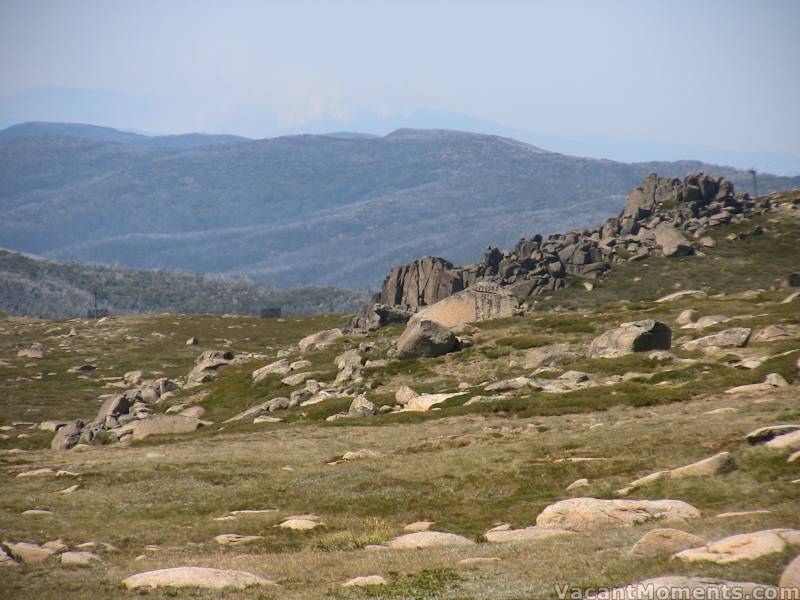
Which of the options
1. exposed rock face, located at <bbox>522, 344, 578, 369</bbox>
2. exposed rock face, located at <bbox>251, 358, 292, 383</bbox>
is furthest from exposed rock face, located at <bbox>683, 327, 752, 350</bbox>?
exposed rock face, located at <bbox>251, 358, 292, 383</bbox>

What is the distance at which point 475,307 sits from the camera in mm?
111062

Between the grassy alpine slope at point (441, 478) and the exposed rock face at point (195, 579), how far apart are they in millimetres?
614

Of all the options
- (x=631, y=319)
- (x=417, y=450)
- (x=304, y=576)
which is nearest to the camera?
(x=304, y=576)

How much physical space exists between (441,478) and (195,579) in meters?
20.1

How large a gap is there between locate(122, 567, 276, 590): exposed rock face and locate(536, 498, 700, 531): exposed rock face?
456 inches

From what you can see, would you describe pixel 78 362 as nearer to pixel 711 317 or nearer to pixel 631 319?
pixel 631 319

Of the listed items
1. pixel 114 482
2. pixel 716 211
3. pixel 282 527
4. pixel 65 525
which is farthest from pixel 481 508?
pixel 716 211

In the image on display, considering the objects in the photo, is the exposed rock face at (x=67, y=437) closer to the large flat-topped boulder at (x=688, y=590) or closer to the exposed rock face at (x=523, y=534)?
the exposed rock face at (x=523, y=534)

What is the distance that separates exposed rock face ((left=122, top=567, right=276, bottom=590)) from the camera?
24.5 metres

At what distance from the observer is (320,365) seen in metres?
98.6

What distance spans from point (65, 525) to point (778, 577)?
29.0 m

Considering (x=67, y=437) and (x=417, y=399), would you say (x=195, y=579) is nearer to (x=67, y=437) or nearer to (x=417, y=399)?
(x=417, y=399)

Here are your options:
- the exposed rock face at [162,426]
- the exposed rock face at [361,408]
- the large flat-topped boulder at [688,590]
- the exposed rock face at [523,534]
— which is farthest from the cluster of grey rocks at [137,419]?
the large flat-topped boulder at [688,590]

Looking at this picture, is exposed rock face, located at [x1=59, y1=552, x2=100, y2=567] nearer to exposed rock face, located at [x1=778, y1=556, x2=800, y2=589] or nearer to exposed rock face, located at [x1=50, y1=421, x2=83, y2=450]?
exposed rock face, located at [x1=778, y1=556, x2=800, y2=589]
